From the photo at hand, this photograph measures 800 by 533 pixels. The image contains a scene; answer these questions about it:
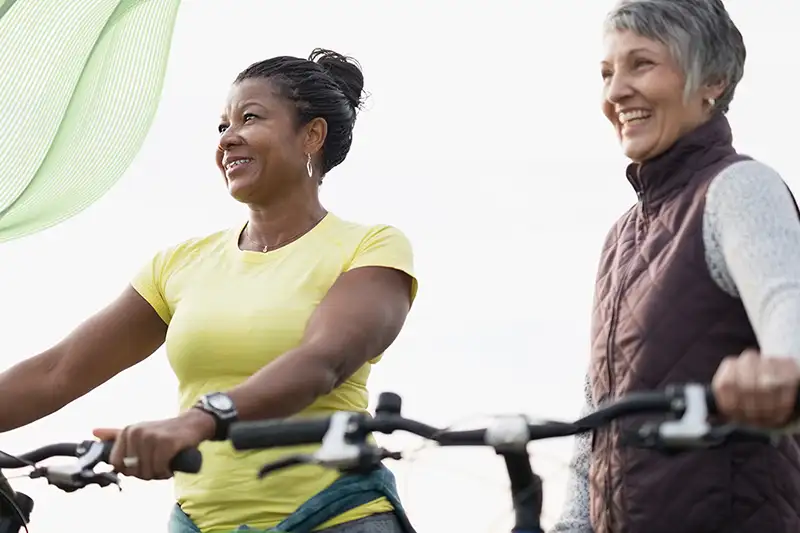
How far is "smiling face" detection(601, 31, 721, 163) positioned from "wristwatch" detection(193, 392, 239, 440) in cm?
94

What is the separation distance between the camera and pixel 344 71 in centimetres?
428

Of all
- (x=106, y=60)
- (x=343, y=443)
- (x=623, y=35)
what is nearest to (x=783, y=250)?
(x=623, y=35)

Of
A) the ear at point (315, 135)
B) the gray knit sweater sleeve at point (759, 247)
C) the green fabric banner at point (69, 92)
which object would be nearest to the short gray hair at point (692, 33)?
the gray knit sweater sleeve at point (759, 247)

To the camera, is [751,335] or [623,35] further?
[623,35]

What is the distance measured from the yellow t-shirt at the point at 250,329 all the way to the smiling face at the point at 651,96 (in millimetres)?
762

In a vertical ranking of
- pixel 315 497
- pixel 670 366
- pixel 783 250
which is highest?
pixel 783 250

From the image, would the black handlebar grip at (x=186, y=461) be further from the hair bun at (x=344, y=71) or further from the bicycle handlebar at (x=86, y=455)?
the hair bun at (x=344, y=71)

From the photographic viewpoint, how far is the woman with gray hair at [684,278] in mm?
2770

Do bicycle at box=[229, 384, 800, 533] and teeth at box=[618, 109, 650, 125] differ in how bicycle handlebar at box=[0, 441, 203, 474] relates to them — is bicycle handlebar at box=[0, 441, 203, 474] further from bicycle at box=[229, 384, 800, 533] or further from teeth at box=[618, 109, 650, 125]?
teeth at box=[618, 109, 650, 125]

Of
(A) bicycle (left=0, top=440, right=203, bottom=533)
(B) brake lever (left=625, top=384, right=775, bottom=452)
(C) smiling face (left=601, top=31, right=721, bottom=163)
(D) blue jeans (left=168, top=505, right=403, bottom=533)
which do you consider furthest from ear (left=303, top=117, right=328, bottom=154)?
(B) brake lever (left=625, top=384, right=775, bottom=452)

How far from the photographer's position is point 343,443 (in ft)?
8.52

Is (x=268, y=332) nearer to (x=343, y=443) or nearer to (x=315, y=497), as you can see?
(x=315, y=497)

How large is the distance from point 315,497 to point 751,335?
1051 millimetres

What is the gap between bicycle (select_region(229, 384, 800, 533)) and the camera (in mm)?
2398
